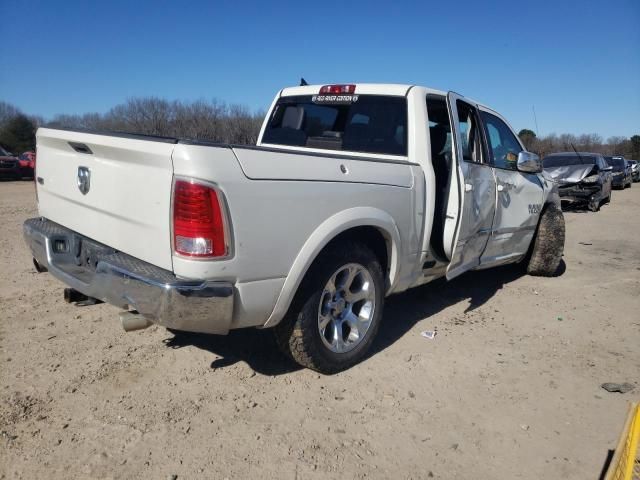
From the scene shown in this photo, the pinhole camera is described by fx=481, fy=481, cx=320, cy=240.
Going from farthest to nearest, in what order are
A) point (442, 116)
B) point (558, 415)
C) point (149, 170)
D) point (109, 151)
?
point (442, 116) < point (558, 415) < point (109, 151) < point (149, 170)

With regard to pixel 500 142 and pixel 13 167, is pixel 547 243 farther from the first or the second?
pixel 13 167

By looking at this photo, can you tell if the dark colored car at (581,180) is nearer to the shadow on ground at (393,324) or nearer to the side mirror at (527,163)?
the shadow on ground at (393,324)

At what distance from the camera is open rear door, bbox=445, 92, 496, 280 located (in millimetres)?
3861

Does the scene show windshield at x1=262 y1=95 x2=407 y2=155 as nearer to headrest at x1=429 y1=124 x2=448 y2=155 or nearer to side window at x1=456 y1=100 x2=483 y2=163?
headrest at x1=429 y1=124 x2=448 y2=155

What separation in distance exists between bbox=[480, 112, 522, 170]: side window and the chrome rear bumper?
3238 millimetres

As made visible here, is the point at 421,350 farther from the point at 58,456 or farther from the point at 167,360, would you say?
the point at 58,456

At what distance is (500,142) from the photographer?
197 inches

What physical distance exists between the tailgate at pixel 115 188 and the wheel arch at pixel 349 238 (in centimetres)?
67

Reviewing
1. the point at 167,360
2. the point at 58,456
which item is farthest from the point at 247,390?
the point at 58,456

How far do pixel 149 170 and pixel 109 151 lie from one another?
0.40m

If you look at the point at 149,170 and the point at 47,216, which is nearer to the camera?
the point at 149,170

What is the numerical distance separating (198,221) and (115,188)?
2.24 feet

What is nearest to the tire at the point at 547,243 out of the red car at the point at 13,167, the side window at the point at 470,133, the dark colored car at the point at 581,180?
the side window at the point at 470,133

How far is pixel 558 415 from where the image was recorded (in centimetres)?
289
